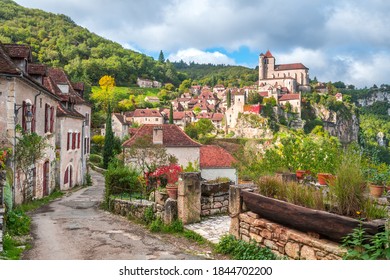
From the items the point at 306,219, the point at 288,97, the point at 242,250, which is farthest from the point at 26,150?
the point at 288,97

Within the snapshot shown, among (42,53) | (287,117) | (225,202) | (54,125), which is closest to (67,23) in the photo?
(42,53)

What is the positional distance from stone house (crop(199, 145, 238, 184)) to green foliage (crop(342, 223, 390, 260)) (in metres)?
29.1

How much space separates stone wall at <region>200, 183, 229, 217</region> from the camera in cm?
932

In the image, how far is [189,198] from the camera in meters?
8.84

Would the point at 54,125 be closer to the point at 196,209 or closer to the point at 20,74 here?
the point at 20,74

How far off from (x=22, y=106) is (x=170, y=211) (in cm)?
870

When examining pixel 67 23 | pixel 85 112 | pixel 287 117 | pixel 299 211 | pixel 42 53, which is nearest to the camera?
pixel 299 211

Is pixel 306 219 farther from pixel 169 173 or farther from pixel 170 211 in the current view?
pixel 169 173

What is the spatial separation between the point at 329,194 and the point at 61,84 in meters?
24.1

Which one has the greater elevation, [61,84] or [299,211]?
[61,84]

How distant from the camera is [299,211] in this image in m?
5.12

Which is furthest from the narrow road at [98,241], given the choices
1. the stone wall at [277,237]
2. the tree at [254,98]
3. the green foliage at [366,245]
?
the tree at [254,98]

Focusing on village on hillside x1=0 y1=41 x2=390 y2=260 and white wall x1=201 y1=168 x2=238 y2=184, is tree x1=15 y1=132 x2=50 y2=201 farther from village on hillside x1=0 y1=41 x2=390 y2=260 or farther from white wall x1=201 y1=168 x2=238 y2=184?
white wall x1=201 y1=168 x2=238 y2=184

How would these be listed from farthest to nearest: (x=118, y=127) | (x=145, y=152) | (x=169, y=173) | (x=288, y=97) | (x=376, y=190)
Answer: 1. (x=288, y=97)
2. (x=118, y=127)
3. (x=145, y=152)
4. (x=169, y=173)
5. (x=376, y=190)
